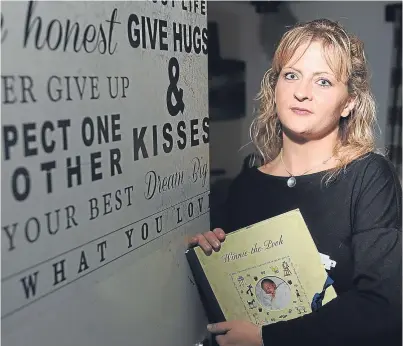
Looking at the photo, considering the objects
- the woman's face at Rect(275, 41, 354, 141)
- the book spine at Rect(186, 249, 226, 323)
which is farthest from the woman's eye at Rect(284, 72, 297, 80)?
the book spine at Rect(186, 249, 226, 323)

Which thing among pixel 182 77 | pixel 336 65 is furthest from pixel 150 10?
pixel 336 65

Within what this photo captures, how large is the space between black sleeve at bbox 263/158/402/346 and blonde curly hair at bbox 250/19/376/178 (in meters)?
0.12

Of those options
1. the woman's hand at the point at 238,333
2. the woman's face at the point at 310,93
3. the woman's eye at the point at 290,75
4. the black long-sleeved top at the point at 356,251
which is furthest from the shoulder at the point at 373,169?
the woman's hand at the point at 238,333

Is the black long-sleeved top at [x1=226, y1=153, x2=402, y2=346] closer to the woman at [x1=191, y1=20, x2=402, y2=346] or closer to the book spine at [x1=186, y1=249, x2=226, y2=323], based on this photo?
the woman at [x1=191, y1=20, x2=402, y2=346]

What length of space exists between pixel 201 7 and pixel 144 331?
23.1 inches

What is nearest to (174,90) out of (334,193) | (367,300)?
(334,193)

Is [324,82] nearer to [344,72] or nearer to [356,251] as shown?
[344,72]

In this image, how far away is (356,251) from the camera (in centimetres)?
106

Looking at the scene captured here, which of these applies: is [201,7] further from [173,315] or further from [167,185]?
[173,315]

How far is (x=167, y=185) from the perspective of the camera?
96 centimetres

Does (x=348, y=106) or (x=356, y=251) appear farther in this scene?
(x=348, y=106)

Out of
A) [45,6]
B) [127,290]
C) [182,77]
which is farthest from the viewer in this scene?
[182,77]

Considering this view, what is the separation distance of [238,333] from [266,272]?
13 centimetres

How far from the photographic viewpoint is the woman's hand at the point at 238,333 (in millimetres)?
1054
